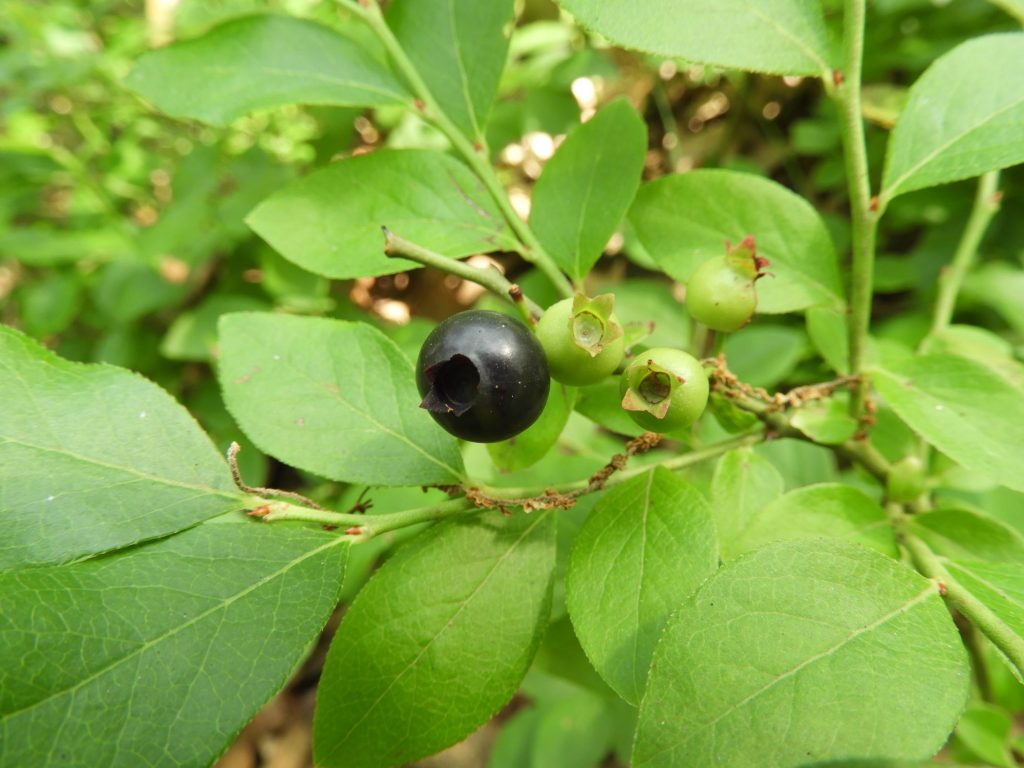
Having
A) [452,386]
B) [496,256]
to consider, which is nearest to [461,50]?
[452,386]

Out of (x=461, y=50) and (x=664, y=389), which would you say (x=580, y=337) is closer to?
(x=664, y=389)

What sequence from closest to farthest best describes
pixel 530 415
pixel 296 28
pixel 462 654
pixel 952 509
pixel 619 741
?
1. pixel 530 415
2. pixel 462 654
3. pixel 952 509
4. pixel 296 28
5. pixel 619 741

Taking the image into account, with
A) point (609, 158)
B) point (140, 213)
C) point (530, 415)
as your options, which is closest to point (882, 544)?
point (530, 415)

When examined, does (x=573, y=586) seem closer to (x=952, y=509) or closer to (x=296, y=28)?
(x=952, y=509)

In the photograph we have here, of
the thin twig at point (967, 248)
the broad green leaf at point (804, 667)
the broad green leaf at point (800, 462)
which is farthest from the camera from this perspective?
the broad green leaf at point (800, 462)

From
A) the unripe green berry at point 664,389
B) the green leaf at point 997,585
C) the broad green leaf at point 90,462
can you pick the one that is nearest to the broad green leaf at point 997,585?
the green leaf at point 997,585

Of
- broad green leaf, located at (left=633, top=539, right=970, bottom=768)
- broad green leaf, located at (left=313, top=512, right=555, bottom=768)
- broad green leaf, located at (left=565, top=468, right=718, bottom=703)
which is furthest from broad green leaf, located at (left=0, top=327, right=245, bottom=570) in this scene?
broad green leaf, located at (left=633, top=539, right=970, bottom=768)

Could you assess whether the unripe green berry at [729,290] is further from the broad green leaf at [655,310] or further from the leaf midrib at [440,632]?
the broad green leaf at [655,310]
